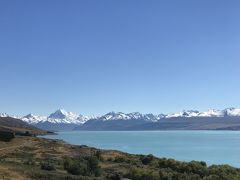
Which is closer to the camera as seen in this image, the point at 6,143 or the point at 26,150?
the point at 26,150

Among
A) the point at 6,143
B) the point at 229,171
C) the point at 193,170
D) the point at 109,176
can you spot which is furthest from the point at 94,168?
the point at 6,143

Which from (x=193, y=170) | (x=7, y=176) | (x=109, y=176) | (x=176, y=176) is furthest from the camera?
(x=193, y=170)

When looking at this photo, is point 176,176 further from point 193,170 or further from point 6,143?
point 6,143

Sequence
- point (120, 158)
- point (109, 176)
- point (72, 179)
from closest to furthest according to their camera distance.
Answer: point (72, 179)
point (109, 176)
point (120, 158)

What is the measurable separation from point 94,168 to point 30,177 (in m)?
16.4

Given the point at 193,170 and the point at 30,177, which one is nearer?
the point at 30,177

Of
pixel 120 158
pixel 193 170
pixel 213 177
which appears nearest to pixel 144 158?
pixel 120 158

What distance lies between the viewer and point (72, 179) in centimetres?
4466

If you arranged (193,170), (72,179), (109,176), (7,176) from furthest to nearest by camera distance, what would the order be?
(193,170) < (109,176) < (72,179) < (7,176)

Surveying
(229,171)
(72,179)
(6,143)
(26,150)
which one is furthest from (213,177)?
(6,143)

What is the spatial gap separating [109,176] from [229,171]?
2679 centimetres

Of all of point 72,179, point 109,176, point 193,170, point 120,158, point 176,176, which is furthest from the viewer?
point 120,158

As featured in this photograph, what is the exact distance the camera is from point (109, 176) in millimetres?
55062

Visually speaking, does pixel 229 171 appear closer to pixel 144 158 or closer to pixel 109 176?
pixel 144 158
